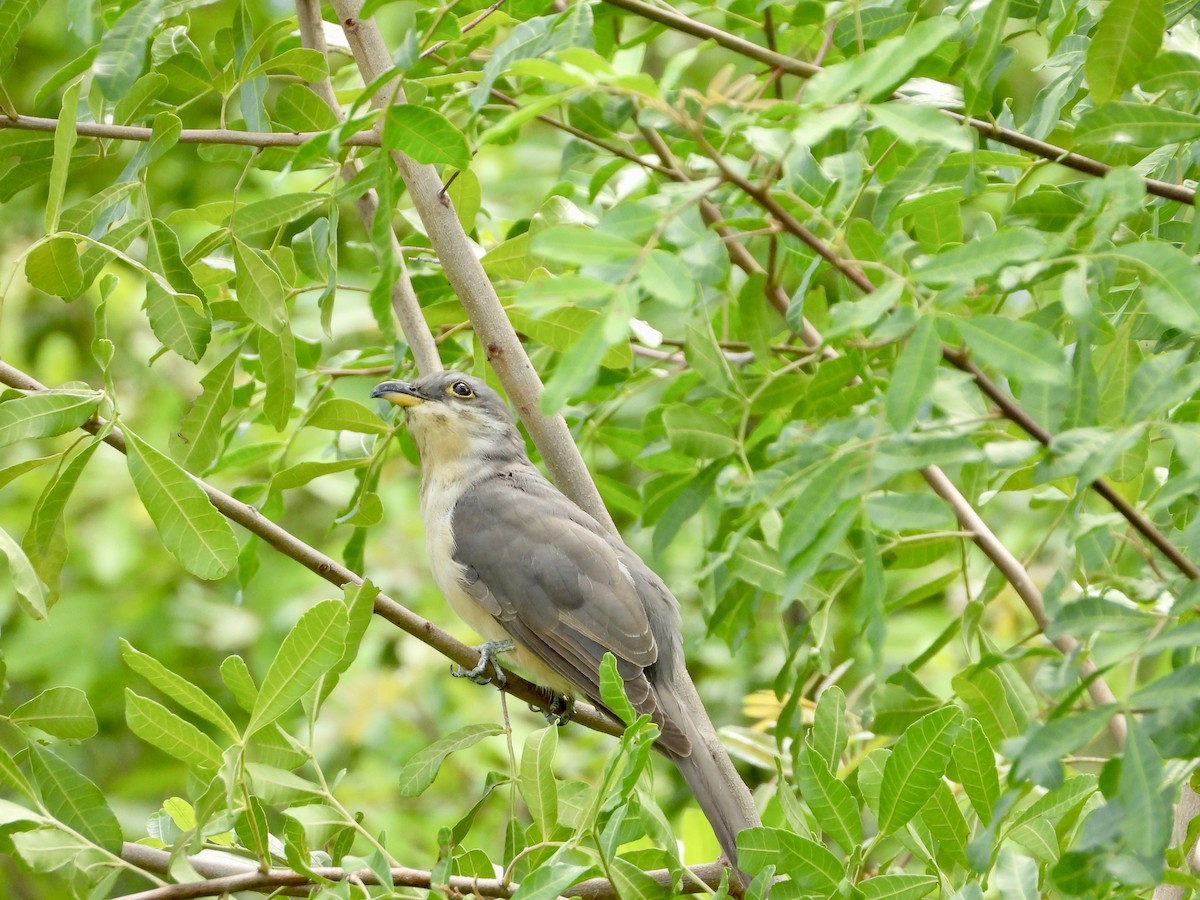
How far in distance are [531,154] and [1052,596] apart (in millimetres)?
5938

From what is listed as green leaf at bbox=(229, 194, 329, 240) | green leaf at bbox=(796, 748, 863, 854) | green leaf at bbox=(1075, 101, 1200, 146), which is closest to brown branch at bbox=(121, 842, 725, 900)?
green leaf at bbox=(796, 748, 863, 854)

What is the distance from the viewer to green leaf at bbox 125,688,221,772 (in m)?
2.51

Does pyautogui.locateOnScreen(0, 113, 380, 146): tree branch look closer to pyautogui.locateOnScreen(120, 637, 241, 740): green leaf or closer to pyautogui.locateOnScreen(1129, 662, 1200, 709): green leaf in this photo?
pyautogui.locateOnScreen(120, 637, 241, 740): green leaf

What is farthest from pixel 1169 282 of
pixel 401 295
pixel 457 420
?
pixel 457 420

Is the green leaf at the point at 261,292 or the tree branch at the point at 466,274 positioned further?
the tree branch at the point at 466,274

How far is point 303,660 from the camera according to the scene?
2.53 meters

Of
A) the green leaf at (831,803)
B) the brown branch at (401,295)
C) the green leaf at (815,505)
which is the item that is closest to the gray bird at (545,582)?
the brown branch at (401,295)

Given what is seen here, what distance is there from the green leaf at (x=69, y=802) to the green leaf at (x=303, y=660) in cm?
37

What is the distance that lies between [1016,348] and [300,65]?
6.46 ft

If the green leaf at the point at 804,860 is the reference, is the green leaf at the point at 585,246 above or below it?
above

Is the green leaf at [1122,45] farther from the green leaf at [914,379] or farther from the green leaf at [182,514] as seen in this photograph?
the green leaf at [182,514]

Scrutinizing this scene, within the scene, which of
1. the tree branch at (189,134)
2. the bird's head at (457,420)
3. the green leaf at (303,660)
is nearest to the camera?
the green leaf at (303,660)

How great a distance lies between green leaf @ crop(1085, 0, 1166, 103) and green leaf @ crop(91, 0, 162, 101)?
1.90 metres

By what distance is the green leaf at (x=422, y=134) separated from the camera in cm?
247
